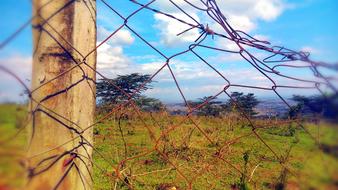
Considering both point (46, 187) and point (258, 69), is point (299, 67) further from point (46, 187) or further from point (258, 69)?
point (46, 187)

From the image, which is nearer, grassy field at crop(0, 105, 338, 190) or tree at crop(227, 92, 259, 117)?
grassy field at crop(0, 105, 338, 190)

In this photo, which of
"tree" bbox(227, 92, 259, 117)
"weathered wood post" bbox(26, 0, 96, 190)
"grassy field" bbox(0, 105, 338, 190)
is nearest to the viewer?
"grassy field" bbox(0, 105, 338, 190)

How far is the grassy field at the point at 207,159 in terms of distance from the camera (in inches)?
33.7

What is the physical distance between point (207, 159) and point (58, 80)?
3904mm

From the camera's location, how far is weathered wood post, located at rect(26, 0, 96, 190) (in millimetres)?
975

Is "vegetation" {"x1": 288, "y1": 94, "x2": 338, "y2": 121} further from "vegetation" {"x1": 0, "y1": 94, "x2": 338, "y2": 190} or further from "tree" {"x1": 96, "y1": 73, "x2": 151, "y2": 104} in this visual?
"tree" {"x1": 96, "y1": 73, "x2": 151, "y2": 104}

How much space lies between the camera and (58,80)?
101 cm

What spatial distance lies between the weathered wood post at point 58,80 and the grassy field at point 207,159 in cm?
8

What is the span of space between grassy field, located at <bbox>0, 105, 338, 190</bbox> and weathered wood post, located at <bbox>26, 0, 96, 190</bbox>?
0.25 ft

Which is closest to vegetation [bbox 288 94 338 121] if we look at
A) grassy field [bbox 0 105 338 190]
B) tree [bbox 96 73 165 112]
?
grassy field [bbox 0 105 338 190]

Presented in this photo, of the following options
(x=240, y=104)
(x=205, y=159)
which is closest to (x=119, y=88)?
(x=240, y=104)

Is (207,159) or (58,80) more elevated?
(58,80)

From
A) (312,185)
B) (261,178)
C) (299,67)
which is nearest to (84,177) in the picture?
(312,185)

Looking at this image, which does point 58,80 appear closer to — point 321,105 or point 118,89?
point 118,89
